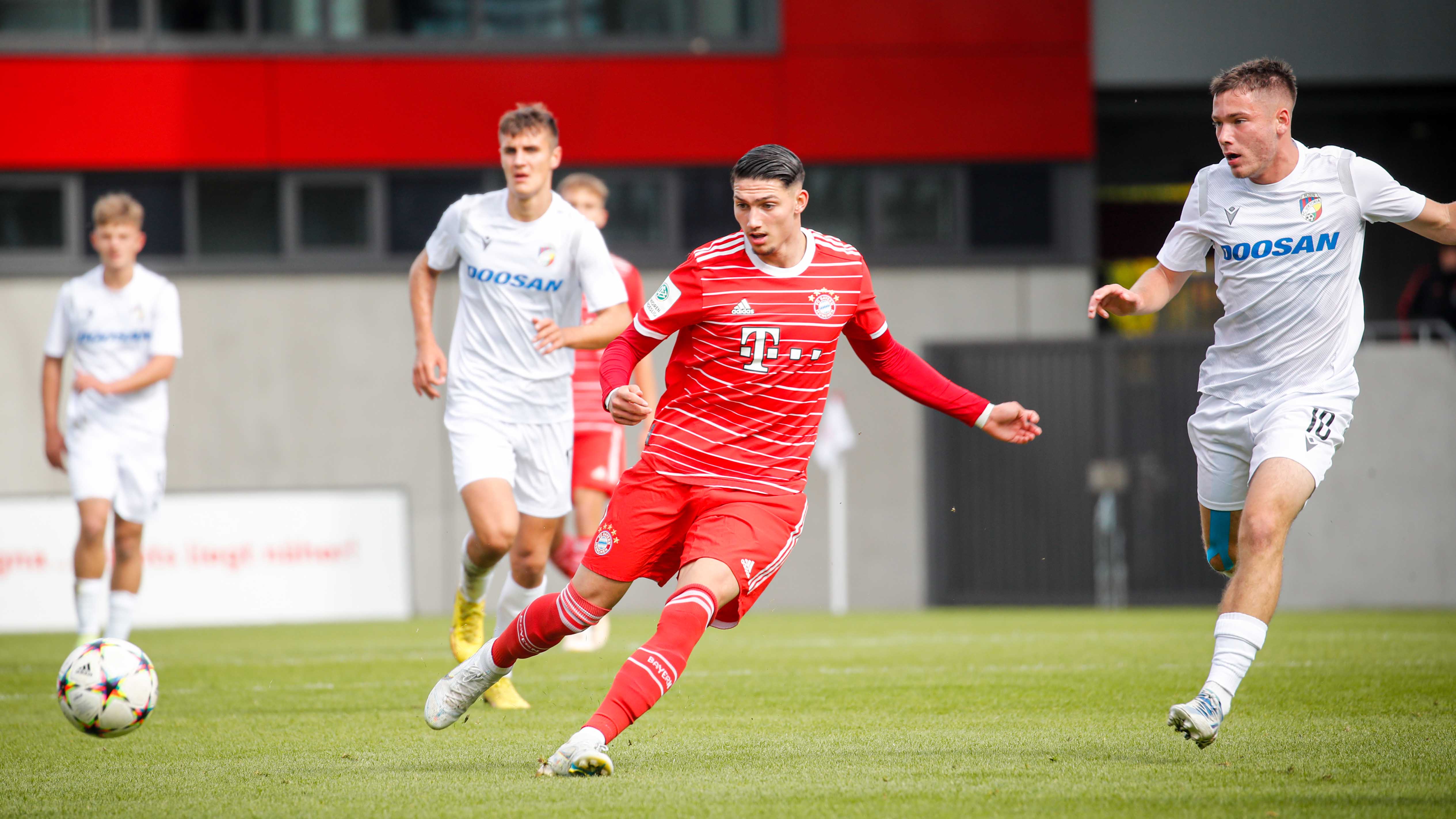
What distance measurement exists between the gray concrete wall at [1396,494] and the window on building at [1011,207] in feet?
12.0

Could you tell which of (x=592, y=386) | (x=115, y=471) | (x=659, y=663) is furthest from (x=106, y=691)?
(x=592, y=386)

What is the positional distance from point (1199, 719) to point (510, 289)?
11.4 ft

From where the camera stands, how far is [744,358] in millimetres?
4836

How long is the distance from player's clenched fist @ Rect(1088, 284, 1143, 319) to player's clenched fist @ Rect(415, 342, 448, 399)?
2.68m

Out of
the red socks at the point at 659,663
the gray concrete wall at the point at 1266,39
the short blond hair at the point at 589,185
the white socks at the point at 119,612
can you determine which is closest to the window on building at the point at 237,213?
the white socks at the point at 119,612

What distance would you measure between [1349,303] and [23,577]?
495 inches

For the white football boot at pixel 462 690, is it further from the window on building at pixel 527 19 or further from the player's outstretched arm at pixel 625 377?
the window on building at pixel 527 19

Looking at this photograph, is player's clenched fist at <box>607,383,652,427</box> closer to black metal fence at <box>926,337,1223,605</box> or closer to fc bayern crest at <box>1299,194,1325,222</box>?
fc bayern crest at <box>1299,194,1325,222</box>

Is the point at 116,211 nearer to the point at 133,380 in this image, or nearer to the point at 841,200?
the point at 133,380

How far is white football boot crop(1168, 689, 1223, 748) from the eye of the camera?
15.2ft

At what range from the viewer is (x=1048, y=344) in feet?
53.7

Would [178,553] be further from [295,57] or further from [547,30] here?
[547,30]

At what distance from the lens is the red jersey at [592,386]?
915cm

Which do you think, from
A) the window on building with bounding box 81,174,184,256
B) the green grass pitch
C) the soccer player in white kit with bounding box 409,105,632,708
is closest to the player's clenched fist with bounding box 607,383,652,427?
the green grass pitch
